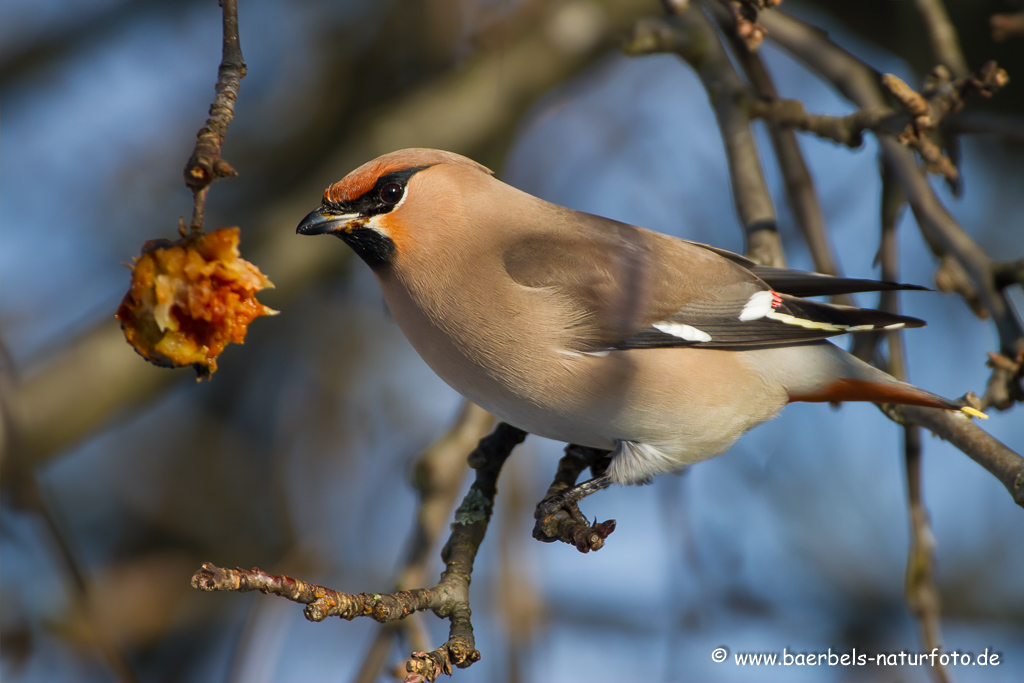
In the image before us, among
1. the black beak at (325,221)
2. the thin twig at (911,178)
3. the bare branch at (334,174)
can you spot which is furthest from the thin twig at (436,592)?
the bare branch at (334,174)

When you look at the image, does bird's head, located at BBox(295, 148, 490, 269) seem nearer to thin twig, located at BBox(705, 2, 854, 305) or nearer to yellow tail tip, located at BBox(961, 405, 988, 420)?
thin twig, located at BBox(705, 2, 854, 305)

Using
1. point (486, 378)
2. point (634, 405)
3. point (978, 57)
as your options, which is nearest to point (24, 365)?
point (486, 378)

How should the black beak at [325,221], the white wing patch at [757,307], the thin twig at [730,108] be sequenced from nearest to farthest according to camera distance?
1. the black beak at [325,221]
2. the white wing patch at [757,307]
3. the thin twig at [730,108]

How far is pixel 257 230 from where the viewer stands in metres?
4.95

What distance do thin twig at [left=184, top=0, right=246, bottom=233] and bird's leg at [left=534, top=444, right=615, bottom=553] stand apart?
1.42 m

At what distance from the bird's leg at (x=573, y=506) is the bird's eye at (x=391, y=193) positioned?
1.16 metres

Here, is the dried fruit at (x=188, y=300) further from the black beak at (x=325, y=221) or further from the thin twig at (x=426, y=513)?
the thin twig at (x=426, y=513)

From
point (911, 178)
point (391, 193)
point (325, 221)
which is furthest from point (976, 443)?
point (325, 221)

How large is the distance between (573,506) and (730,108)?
208 cm

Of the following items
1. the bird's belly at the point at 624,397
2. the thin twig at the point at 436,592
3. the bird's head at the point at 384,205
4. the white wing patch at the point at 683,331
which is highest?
the bird's head at the point at 384,205

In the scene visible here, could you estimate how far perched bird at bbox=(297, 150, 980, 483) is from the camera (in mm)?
2867

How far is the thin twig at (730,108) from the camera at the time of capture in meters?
3.61

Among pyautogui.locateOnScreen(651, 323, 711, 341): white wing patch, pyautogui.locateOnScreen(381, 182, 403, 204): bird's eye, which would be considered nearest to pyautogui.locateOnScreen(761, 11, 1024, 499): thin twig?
pyautogui.locateOnScreen(651, 323, 711, 341): white wing patch

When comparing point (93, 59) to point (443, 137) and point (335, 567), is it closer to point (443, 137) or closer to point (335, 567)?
point (443, 137)
